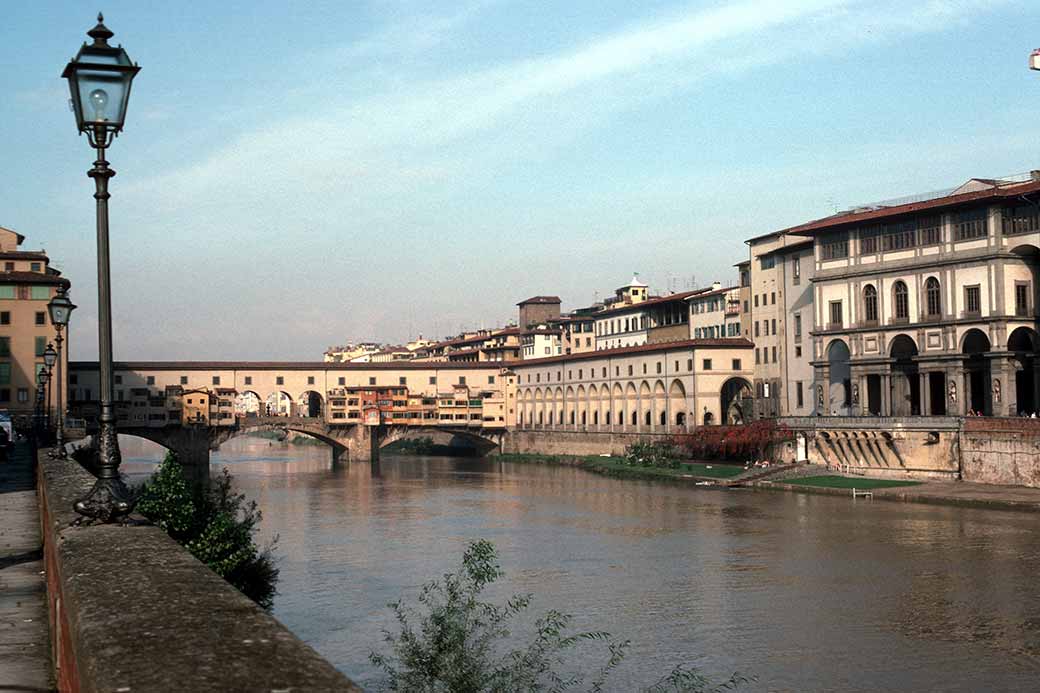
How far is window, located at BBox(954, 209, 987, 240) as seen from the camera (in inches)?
2327

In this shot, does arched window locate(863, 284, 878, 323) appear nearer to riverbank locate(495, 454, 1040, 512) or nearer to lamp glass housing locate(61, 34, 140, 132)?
riverbank locate(495, 454, 1040, 512)

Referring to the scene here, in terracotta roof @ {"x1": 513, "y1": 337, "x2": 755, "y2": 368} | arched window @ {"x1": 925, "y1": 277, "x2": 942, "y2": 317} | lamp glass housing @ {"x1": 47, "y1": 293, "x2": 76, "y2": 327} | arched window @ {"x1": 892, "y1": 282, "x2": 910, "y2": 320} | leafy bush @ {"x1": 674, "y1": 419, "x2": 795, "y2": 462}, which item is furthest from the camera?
terracotta roof @ {"x1": 513, "y1": 337, "x2": 755, "y2": 368}

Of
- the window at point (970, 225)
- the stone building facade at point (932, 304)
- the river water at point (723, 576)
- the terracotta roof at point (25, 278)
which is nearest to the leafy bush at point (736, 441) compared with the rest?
the stone building facade at point (932, 304)

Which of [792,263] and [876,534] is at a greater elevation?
[792,263]

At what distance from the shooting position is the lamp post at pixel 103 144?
32.4ft

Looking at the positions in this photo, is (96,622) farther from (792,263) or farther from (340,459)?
(340,459)

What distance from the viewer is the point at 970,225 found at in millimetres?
59875

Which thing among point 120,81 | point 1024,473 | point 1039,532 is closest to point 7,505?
point 120,81

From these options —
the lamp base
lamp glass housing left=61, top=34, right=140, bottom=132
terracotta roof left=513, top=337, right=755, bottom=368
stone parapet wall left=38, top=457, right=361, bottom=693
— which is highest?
terracotta roof left=513, top=337, right=755, bottom=368

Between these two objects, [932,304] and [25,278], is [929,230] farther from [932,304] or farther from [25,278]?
[25,278]

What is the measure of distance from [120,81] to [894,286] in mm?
59974

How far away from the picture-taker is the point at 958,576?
111ft

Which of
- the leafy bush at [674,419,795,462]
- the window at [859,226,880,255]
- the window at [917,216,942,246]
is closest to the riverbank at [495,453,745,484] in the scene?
the leafy bush at [674,419,795,462]

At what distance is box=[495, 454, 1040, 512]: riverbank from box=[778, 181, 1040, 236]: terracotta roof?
576 inches
